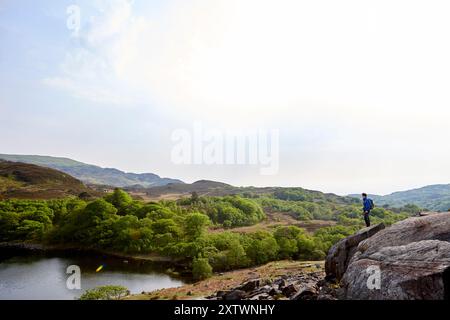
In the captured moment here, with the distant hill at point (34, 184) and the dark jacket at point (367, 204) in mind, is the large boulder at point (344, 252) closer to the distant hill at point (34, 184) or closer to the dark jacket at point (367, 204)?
the dark jacket at point (367, 204)

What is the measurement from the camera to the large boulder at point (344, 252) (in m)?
16.6

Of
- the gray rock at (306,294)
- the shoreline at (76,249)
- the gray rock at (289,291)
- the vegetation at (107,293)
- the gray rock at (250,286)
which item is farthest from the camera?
the shoreline at (76,249)

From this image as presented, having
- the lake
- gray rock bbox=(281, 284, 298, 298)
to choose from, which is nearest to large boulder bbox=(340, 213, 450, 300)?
gray rock bbox=(281, 284, 298, 298)

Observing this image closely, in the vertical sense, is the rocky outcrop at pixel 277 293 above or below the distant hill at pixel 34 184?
below

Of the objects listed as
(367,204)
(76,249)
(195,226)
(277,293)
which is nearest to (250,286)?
(277,293)

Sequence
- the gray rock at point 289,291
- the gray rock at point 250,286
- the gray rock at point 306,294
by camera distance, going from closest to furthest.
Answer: the gray rock at point 306,294 < the gray rock at point 289,291 < the gray rock at point 250,286

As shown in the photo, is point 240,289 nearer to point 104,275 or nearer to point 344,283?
point 344,283

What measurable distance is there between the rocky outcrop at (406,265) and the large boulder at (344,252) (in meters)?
2.46

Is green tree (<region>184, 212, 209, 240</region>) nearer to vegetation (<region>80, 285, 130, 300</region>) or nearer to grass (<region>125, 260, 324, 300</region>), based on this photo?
grass (<region>125, 260, 324, 300</region>)

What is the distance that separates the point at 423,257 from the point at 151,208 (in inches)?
2293

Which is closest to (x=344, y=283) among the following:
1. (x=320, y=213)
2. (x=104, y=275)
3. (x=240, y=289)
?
(x=240, y=289)

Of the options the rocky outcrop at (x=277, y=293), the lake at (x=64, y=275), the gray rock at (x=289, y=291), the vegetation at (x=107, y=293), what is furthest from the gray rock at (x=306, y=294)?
the lake at (x=64, y=275)
